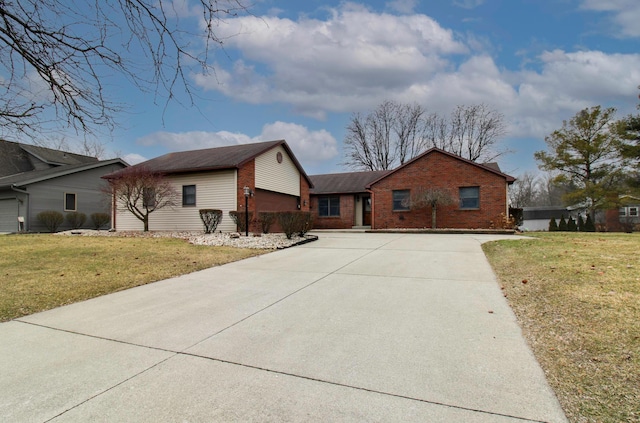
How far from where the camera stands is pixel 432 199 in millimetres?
17922

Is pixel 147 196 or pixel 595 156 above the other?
pixel 595 156

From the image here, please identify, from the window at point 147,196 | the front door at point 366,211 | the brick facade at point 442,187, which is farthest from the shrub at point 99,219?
the brick facade at point 442,187

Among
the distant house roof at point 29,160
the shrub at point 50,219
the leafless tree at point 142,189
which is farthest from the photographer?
the distant house roof at point 29,160

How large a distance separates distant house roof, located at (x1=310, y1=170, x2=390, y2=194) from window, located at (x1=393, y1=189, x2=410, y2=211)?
338 cm

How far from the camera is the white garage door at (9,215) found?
63.5 feet

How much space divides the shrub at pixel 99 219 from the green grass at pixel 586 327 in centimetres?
2323

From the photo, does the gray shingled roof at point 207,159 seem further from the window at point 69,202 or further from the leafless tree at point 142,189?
the window at point 69,202

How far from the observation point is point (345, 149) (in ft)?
129

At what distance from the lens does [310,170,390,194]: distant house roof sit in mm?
23809

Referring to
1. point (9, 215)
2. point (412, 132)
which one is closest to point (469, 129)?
point (412, 132)

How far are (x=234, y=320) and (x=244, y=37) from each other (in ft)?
10.2

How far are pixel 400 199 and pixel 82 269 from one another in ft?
54.2

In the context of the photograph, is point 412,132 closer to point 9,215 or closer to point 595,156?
point 595,156

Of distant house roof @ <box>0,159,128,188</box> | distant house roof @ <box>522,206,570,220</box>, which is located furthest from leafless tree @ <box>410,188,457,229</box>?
distant house roof @ <box>522,206,570,220</box>
